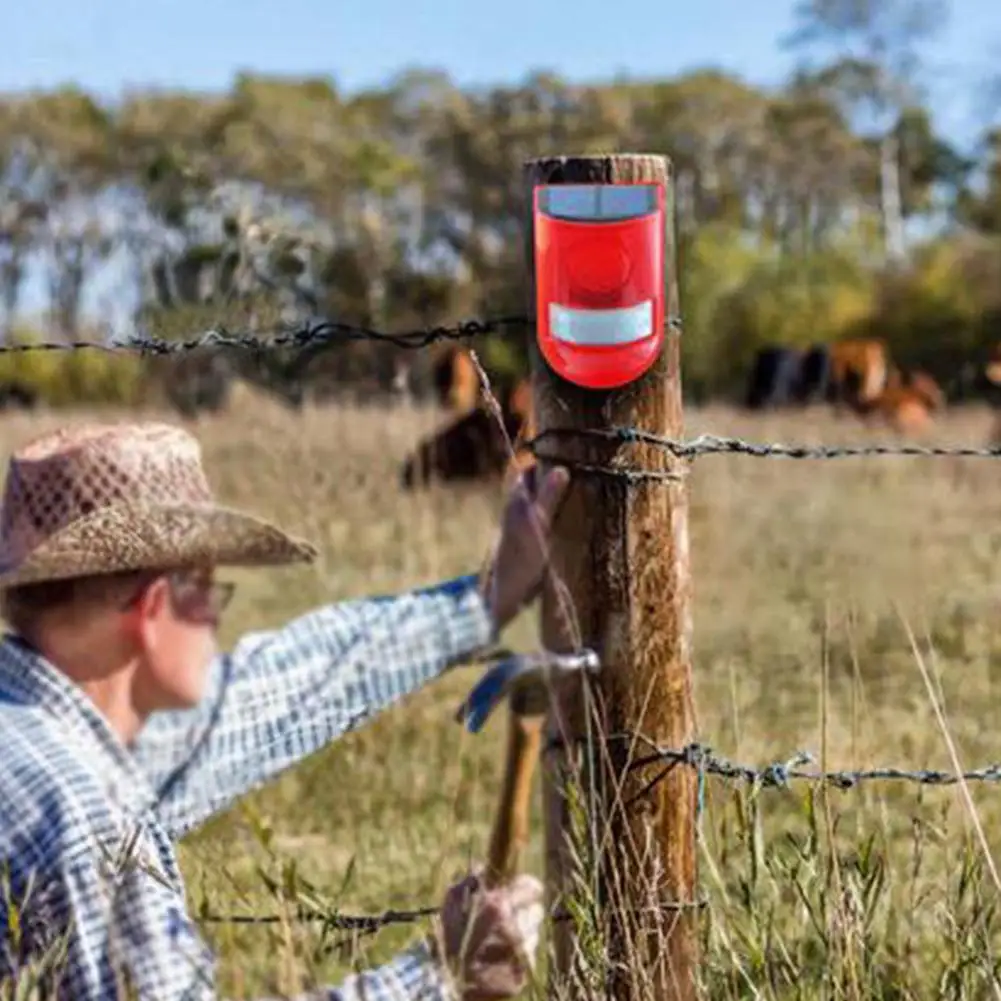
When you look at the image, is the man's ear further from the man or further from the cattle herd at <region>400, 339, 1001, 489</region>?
the cattle herd at <region>400, 339, 1001, 489</region>

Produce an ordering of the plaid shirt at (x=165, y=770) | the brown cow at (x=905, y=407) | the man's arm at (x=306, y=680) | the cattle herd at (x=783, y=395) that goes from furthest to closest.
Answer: the brown cow at (x=905, y=407), the cattle herd at (x=783, y=395), the man's arm at (x=306, y=680), the plaid shirt at (x=165, y=770)

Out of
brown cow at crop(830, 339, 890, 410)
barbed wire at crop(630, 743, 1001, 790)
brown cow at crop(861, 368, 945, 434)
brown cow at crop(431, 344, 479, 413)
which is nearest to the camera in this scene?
barbed wire at crop(630, 743, 1001, 790)

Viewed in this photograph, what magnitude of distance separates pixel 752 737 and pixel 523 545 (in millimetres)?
2244

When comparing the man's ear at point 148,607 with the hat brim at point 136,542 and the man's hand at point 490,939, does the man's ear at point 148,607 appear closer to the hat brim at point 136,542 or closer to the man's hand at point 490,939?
the hat brim at point 136,542

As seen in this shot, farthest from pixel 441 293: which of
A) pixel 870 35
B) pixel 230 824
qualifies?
pixel 870 35

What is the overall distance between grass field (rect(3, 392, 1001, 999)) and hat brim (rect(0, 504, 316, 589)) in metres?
0.39

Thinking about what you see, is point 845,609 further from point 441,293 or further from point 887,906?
point 441,293

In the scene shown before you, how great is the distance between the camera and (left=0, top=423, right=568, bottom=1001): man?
2.18 m

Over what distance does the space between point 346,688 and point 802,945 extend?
0.88m

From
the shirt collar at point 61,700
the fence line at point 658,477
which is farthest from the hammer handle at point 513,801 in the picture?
the shirt collar at point 61,700

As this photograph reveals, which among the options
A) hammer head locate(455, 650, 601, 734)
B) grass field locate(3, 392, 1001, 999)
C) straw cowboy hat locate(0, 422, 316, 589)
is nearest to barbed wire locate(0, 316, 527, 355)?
straw cowboy hat locate(0, 422, 316, 589)

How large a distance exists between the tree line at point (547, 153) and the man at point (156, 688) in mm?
3220

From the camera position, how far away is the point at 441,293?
27.2 meters

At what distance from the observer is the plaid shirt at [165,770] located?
7.09 feet
